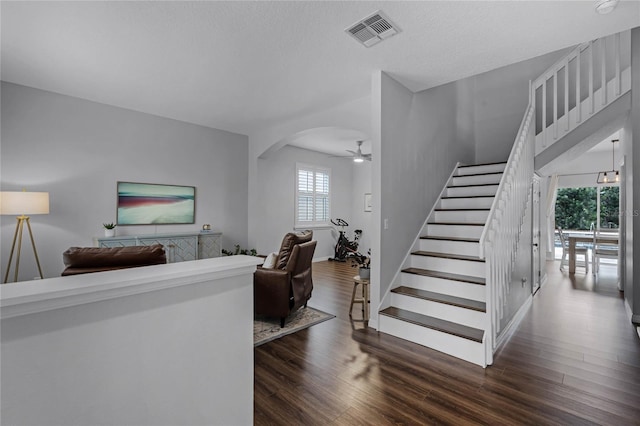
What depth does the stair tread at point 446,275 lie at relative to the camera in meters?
3.14

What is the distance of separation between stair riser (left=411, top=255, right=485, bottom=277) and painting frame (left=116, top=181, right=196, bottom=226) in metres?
3.85

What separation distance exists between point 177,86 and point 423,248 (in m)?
3.82

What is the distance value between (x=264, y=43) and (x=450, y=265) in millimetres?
3089

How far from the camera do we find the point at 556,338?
9.75 ft

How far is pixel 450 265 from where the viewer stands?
347 cm

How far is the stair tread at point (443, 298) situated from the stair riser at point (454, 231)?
3.32ft

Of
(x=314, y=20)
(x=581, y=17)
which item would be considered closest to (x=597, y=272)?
(x=581, y=17)

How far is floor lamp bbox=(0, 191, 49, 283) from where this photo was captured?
3254 mm

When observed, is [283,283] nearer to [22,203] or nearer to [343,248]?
[22,203]

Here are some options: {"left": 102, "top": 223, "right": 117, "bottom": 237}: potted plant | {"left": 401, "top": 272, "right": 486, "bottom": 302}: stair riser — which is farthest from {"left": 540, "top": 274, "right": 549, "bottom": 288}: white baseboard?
{"left": 102, "top": 223, "right": 117, "bottom": 237}: potted plant

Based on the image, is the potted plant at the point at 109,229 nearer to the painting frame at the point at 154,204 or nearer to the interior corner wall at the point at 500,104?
the painting frame at the point at 154,204

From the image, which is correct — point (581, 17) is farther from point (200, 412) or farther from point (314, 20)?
point (200, 412)

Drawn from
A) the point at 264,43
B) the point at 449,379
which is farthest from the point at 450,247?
the point at 264,43

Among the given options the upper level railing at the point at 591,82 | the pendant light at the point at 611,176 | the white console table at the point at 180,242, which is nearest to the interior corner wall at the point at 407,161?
the upper level railing at the point at 591,82
